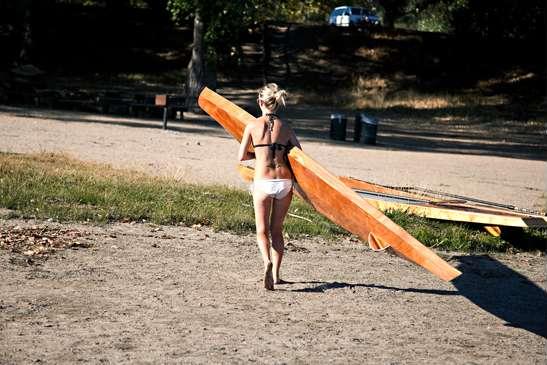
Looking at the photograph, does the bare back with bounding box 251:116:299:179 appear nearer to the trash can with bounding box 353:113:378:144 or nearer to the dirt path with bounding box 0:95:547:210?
the dirt path with bounding box 0:95:547:210

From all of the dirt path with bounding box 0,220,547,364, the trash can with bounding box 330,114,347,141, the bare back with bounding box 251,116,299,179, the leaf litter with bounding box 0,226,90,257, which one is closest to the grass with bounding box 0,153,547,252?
the dirt path with bounding box 0,220,547,364

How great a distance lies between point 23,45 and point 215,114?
95.3 feet

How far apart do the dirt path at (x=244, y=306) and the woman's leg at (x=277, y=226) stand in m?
0.22

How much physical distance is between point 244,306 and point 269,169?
118 centimetres

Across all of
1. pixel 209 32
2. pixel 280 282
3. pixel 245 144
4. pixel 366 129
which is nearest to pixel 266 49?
pixel 209 32

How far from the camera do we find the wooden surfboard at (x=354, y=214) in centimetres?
725

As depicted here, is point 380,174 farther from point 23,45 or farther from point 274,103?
point 23,45

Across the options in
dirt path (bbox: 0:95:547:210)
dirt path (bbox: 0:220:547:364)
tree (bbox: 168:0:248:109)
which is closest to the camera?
dirt path (bbox: 0:220:547:364)

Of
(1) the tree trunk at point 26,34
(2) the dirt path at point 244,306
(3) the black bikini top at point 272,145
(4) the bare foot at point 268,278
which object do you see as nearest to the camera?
(2) the dirt path at point 244,306

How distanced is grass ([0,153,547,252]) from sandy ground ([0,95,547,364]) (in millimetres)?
396

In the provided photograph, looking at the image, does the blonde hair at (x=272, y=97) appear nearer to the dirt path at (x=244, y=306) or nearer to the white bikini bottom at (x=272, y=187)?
the white bikini bottom at (x=272, y=187)

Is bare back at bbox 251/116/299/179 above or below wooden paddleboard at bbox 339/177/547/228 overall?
above

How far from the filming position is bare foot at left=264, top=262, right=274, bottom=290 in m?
7.98

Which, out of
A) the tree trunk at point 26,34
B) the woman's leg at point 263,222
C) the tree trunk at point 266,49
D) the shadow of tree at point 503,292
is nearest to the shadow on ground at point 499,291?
the shadow of tree at point 503,292
